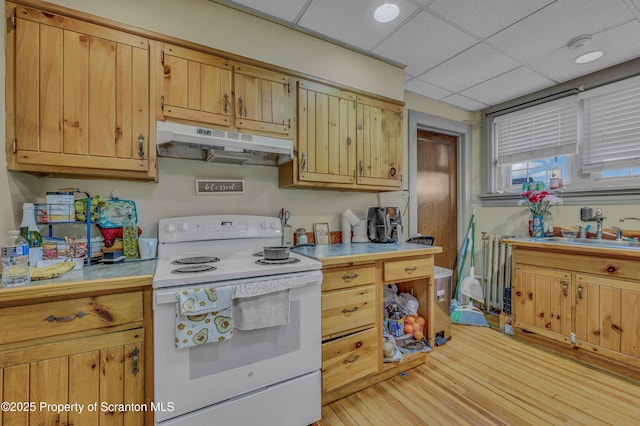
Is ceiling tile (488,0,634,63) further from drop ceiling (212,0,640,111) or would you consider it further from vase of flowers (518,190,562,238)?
vase of flowers (518,190,562,238)

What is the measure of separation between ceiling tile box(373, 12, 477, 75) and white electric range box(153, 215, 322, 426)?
70.7 inches

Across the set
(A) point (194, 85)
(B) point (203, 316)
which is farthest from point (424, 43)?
(B) point (203, 316)

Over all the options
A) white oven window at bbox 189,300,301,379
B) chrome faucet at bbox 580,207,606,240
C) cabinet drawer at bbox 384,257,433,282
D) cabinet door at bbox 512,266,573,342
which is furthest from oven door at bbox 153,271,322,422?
chrome faucet at bbox 580,207,606,240

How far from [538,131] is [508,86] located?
63 centimetres

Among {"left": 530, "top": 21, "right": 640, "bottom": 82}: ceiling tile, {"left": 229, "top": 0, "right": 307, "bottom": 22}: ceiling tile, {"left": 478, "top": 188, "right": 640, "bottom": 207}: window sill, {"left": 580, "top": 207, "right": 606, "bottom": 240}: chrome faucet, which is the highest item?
{"left": 229, "top": 0, "right": 307, "bottom": 22}: ceiling tile

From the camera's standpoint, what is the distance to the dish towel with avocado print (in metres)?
1.13

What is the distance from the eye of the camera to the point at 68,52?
1.33 metres

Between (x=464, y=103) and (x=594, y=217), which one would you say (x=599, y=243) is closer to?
(x=594, y=217)

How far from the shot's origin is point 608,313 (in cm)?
195

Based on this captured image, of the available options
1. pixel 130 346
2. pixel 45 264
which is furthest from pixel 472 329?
pixel 45 264

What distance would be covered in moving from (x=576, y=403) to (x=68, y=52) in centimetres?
346

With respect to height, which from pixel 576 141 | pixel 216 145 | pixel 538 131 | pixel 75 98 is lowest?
pixel 216 145

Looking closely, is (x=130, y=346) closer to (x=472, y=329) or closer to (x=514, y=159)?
(x=472, y=329)

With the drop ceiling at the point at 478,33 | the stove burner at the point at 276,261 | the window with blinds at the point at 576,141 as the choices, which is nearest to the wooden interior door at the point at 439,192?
the window with blinds at the point at 576,141
